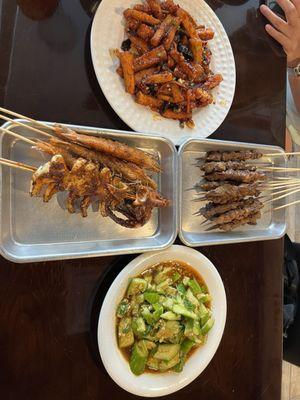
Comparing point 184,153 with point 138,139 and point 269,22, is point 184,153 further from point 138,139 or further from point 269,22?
point 269,22

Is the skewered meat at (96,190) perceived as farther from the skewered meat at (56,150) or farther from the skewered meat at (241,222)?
the skewered meat at (241,222)

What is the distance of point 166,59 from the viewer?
2.03 metres

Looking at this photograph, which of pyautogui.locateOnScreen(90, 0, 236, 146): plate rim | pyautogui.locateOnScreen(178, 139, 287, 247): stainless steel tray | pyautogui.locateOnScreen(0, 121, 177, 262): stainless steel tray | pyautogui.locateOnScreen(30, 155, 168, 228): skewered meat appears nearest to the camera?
pyautogui.locateOnScreen(30, 155, 168, 228): skewered meat

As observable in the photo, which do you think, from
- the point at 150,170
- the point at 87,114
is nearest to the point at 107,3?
the point at 87,114

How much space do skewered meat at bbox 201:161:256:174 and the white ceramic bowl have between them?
52 cm

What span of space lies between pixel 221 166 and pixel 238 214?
0.32 m

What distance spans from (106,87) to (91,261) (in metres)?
0.96

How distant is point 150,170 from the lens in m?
1.97

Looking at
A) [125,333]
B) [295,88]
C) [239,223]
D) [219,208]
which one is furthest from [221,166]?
[295,88]

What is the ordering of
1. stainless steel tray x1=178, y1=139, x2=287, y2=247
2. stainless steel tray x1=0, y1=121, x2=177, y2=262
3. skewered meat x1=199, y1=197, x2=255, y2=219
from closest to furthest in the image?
stainless steel tray x1=0, y1=121, x2=177, y2=262 < stainless steel tray x1=178, y1=139, x2=287, y2=247 < skewered meat x1=199, y1=197, x2=255, y2=219

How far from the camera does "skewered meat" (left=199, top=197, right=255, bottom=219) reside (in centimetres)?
220

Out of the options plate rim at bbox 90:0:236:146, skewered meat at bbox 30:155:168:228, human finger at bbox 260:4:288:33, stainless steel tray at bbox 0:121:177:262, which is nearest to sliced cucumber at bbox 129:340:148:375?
stainless steel tray at bbox 0:121:177:262

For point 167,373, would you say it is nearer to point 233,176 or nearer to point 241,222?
point 241,222

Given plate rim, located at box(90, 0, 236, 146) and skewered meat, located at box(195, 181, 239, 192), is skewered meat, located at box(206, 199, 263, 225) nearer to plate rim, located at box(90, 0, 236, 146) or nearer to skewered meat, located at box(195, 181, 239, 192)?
skewered meat, located at box(195, 181, 239, 192)
